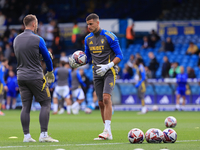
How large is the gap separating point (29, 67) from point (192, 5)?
25.6 m

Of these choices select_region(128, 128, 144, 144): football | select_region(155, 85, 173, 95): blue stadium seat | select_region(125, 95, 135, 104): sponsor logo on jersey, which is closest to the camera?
select_region(128, 128, 144, 144): football

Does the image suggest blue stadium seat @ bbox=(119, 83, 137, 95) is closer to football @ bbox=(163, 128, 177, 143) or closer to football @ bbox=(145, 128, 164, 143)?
football @ bbox=(163, 128, 177, 143)

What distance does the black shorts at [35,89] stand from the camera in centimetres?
743

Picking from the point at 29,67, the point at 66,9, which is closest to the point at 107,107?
the point at 29,67

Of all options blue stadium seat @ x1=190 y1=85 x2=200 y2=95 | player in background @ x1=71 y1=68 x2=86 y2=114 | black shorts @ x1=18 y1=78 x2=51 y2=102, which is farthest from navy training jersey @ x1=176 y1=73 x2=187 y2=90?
black shorts @ x1=18 y1=78 x2=51 y2=102

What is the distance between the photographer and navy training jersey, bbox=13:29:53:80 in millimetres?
7414

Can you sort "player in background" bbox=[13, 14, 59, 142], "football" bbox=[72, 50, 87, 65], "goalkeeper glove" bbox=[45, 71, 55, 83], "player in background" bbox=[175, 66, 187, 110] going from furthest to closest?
"player in background" bbox=[175, 66, 187, 110], "football" bbox=[72, 50, 87, 65], "goalkeeper glove" bbox=[45, 71, 55, 83], "player in background" bbox=[13, 14, 59, 142]

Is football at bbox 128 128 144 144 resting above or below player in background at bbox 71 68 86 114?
below

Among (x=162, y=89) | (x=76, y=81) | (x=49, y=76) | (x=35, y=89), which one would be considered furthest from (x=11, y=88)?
(x=35, y=89)

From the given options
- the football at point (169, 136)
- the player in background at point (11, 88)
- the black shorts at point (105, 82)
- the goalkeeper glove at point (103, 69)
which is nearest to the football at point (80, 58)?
the black shorts at point (105, 82)

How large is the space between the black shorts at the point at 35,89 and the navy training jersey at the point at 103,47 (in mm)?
1354

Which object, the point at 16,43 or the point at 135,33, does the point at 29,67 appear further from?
the point at 135,33

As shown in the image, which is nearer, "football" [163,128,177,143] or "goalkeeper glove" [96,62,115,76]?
"football" [163,128,177,143]

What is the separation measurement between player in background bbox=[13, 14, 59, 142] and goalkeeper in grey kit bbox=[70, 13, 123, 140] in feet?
3.98
